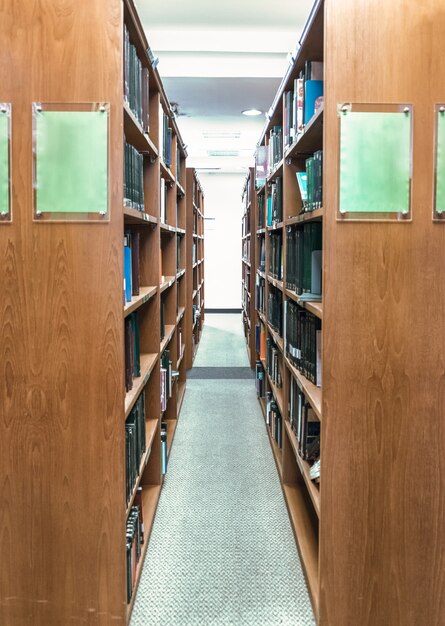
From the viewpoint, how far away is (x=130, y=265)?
231cm

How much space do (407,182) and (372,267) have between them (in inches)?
11.1

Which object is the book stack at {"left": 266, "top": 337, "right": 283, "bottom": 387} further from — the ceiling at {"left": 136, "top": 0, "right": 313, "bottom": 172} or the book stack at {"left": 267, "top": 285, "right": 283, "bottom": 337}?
the ceiling at {"left": 136, "top": 0, "right": 313, "bottom": 172}

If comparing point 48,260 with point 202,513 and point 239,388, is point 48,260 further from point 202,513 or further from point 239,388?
point 239,388

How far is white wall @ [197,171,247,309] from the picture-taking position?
11469mm

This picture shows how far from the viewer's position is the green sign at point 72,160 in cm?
173

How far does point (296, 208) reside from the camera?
2951 mm

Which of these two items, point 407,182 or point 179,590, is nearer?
point 407,182

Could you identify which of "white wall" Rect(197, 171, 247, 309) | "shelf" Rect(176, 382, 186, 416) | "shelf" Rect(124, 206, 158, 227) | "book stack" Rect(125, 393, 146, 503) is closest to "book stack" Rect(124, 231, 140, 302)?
"shelf" Rect(124, 206, 158, 227)

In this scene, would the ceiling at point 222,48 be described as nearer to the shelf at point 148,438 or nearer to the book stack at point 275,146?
the book stack at point 275,146

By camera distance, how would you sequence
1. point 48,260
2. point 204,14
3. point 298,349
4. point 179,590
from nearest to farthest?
point 48,260 → point 179,590 → point 298,349 → point 204,14

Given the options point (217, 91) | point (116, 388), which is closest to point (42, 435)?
point (116, 388)

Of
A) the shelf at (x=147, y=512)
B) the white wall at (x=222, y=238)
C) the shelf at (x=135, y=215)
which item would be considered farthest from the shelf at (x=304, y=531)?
the white wall at (x=222, y=238)

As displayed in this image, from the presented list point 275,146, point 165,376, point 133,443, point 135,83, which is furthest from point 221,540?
point 275,146

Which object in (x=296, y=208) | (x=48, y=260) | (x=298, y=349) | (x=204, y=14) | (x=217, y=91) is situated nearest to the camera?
(x=48, y=260)
